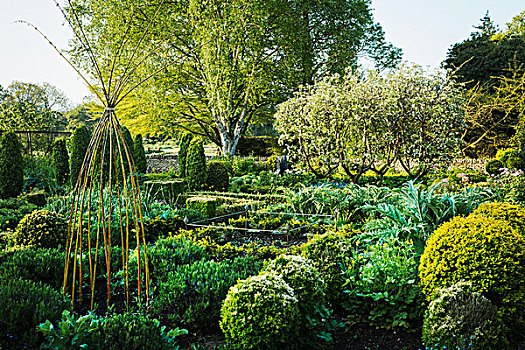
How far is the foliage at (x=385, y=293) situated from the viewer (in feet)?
10.3

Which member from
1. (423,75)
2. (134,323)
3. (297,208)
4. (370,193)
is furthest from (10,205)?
(423,75)

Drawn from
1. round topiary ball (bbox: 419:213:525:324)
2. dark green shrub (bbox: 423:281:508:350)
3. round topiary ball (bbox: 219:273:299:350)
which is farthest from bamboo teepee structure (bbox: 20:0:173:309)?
round topiary ball (bbox: 419:213:525:324)

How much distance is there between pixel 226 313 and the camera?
253 cm

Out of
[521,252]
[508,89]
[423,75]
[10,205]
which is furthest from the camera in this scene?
[508,89]

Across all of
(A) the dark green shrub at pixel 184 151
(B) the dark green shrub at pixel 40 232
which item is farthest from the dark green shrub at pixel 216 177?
(B) the dark green shrub at pixel 40 232

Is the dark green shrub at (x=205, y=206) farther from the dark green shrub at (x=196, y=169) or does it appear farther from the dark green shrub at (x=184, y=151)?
the dark green shrub at (x=184, y=151)

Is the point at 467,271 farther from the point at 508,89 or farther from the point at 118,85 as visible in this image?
the point at 508,89

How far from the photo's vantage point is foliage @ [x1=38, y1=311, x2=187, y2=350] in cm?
200

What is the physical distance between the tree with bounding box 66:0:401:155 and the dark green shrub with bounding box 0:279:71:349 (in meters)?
12.2

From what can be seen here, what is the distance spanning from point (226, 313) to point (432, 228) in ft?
9.79

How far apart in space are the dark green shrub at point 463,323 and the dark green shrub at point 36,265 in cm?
339

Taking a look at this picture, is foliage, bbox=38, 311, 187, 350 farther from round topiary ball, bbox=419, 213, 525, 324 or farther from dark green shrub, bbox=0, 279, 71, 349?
round topiary ball, bbox=419, 213, 525, 324

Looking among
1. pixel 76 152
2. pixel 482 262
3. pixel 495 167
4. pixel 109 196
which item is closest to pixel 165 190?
pixel 76 152

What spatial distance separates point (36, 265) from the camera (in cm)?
354
